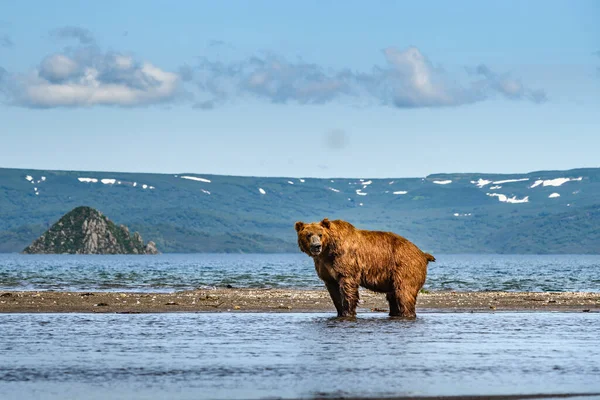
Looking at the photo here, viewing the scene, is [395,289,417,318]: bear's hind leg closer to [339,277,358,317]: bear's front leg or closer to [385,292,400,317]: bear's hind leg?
[385,292,400,317]: bear's hind leg

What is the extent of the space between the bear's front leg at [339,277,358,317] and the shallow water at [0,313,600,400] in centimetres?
69

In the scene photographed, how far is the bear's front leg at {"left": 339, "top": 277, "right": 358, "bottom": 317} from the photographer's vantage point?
29.0m

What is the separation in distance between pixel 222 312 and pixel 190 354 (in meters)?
12.9

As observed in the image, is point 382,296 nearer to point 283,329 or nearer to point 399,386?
point 283,329

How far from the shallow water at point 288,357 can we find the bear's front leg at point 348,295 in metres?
0.69

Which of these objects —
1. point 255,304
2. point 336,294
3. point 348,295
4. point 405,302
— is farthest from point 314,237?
point 255,304

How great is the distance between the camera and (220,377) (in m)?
17.6

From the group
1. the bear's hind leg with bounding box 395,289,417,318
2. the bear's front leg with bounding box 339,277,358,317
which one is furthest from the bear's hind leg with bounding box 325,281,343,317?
the bear's hind leg with bounding box 395,289,417,318

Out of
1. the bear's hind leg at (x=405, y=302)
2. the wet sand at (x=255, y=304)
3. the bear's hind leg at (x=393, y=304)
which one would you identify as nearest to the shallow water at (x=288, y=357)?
the bear's hind leg at (x=405, y=302)

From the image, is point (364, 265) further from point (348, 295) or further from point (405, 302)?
point (405, 302)

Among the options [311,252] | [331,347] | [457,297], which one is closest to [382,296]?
[457,297]

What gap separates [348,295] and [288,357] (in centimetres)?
887

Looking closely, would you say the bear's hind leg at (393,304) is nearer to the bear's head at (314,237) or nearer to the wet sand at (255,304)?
the bear's head at (314,237)

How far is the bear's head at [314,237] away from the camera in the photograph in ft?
91.1
